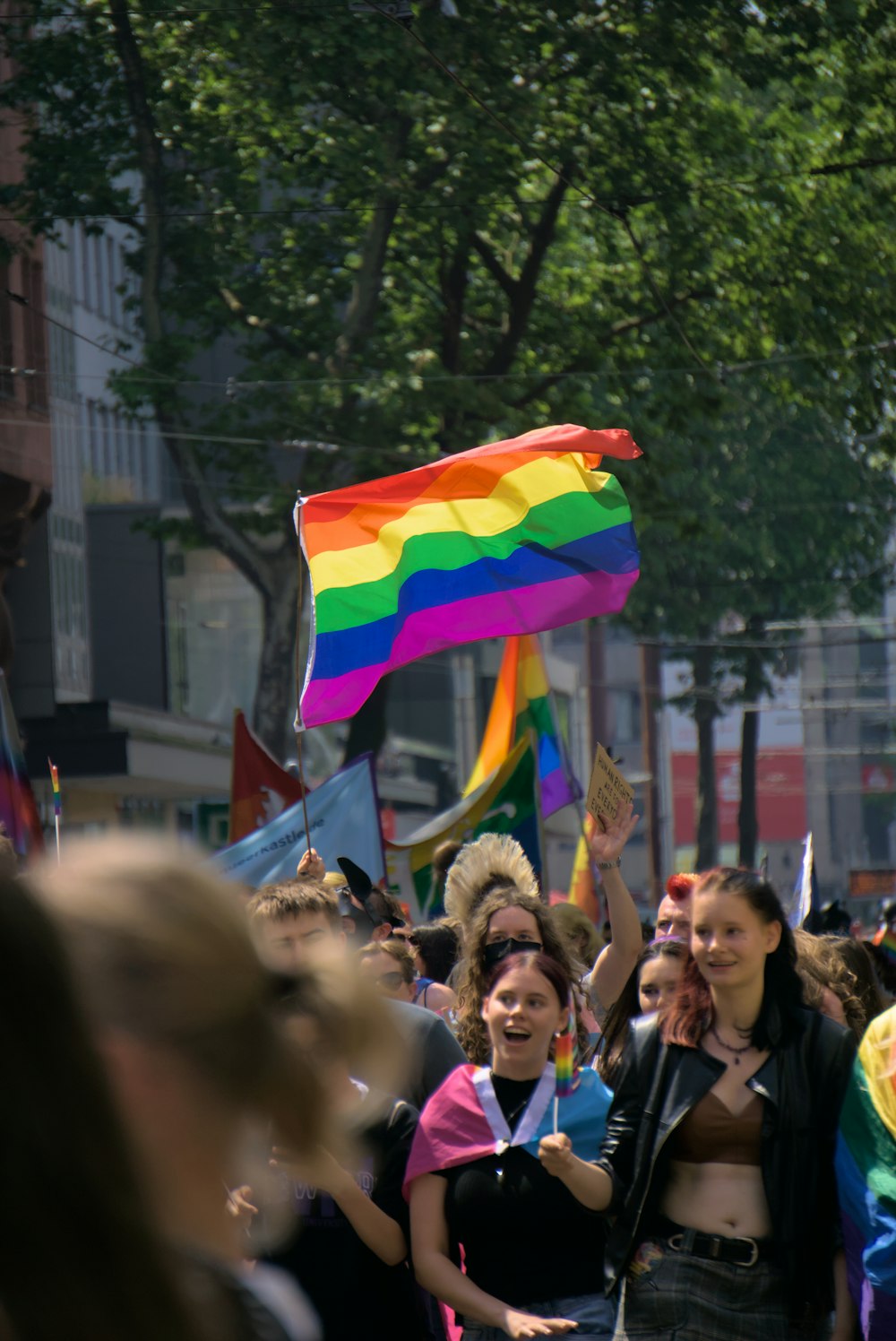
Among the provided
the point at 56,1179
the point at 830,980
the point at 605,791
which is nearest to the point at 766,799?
the point at 605,791

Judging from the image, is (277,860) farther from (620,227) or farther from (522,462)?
(620,227)

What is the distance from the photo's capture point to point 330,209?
1809cm

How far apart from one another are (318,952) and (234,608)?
41.6 metres

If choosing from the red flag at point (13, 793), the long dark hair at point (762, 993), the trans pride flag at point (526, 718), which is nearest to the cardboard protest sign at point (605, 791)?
the long dark hair at point (762, 993)

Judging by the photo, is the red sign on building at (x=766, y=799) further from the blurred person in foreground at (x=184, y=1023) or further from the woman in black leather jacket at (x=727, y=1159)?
the blurred person in foreground at (x=184, y=1023)

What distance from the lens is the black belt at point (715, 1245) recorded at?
4324 mm

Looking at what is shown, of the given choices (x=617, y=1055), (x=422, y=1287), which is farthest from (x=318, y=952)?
(x=617, y=1055)

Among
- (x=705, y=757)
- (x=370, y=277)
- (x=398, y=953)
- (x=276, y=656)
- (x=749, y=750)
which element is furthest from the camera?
(x=705, y=757)

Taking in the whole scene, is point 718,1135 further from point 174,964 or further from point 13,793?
point 13,793

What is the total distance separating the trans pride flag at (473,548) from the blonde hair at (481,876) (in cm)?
190

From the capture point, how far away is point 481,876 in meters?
6.67

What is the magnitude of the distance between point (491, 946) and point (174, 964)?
13.4 feet

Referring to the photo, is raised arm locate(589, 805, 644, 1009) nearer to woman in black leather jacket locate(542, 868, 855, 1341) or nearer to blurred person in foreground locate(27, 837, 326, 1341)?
woman in black leather jacket locate(542, 868, 855, 1341)

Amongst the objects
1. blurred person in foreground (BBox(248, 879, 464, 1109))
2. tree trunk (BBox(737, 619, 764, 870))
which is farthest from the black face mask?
tree trunk (BBox(737, 619, 764, 870))
